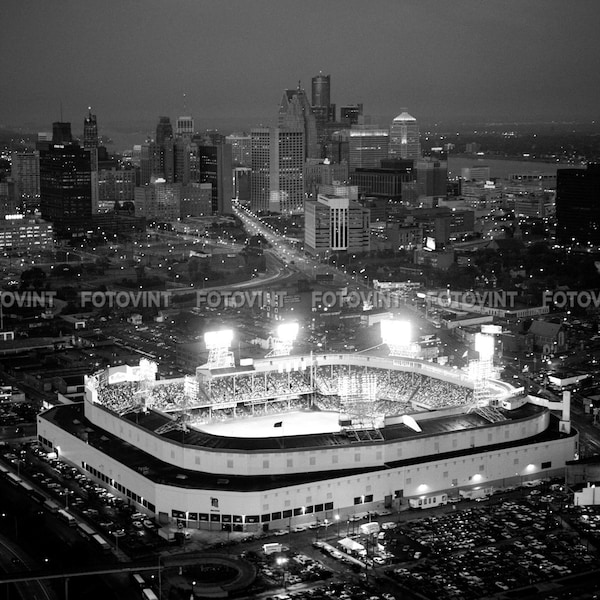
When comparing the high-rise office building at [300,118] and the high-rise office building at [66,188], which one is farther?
the high-rise office building at [300,118]

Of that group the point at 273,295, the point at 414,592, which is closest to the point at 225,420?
the point at 414,592

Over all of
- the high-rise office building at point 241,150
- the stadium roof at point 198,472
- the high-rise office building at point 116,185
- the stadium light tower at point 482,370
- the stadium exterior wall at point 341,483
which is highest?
the high-rise office building at point 241,150

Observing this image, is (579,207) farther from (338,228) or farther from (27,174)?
(27,174)

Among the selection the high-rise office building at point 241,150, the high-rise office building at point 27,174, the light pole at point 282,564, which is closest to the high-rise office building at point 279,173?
the high-rise office building at point 241,150

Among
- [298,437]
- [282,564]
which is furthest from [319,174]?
[282,564]

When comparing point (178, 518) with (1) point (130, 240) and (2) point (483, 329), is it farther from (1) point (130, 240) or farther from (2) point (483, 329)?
(1) point (130, 240)

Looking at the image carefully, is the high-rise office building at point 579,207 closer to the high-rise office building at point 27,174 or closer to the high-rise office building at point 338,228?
the high-rise office building at point 338,228

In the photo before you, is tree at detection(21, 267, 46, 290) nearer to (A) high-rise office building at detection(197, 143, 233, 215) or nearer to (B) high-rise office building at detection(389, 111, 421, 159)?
(A) high-rise office building at detection(197, 143, 233, 215)
